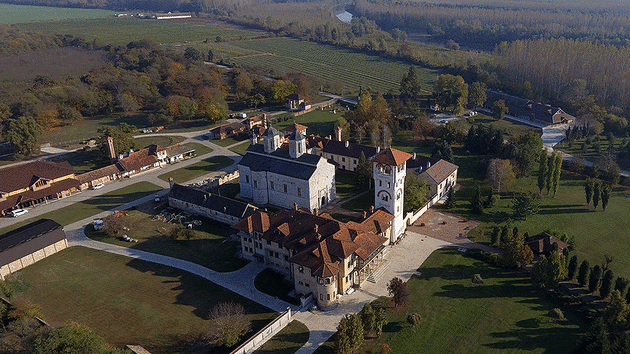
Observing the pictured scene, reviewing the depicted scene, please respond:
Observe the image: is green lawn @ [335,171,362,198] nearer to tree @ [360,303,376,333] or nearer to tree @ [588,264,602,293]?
tree @ [360,303,376,333]

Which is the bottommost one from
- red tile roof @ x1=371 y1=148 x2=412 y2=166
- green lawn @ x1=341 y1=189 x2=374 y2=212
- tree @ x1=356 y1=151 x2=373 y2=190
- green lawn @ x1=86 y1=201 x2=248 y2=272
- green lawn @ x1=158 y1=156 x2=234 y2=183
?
green lawn @ x1=86 y1=201 x2=248 y2=272

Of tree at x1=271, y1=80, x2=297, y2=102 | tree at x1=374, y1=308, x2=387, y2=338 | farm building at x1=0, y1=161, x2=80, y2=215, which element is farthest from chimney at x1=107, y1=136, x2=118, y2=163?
tree at x1=374, y1=308, x2=387, y2=338

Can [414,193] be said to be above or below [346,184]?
above

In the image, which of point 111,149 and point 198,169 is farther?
point 198,169

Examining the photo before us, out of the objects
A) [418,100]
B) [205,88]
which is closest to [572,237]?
[418,100]

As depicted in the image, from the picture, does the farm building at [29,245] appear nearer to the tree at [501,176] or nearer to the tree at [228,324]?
the tree at [228,324]

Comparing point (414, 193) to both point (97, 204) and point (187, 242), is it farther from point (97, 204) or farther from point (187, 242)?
point (97, 204)

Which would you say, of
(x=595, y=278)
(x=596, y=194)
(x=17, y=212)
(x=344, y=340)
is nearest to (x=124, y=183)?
(x=17, y=212)
